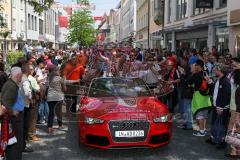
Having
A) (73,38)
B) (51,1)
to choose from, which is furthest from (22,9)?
(51,1)

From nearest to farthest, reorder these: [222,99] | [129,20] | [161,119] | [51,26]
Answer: [161,119] < [222,99] < [51,26] < [129,20]

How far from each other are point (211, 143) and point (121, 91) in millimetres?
2168

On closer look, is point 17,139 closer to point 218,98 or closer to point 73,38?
point 218,98

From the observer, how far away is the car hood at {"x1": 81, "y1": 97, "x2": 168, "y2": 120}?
774 centimetres

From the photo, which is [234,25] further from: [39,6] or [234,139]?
[234,139]

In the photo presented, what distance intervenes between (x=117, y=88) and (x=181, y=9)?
884 inches

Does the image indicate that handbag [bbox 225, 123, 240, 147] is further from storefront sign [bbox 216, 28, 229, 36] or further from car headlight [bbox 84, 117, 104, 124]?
storefront sign [bbox 216, 28, 229, 36]

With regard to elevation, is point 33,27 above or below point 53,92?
above

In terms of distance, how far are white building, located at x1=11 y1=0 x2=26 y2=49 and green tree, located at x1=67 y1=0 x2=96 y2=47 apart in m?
8.40

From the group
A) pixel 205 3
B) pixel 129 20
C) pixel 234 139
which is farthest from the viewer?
pixel 129 20

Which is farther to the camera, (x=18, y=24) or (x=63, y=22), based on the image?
(x=63, y=22)

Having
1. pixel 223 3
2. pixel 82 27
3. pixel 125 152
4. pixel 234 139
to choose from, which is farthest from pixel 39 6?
pixel 82 27

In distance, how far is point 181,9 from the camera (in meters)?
30.5

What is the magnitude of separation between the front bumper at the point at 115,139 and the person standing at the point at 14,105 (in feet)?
4.64
